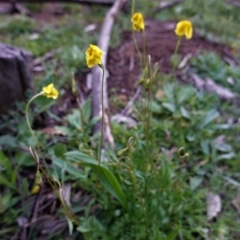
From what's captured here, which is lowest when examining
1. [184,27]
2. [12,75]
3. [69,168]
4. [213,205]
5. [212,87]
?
[213,205]

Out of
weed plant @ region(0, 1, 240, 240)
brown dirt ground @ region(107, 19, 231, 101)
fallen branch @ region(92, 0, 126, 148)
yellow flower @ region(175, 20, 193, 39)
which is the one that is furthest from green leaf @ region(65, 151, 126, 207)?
brown dirt ground @ region(107, 19, 231, 101)

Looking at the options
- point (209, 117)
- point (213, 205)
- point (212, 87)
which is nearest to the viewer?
point (213, 205)

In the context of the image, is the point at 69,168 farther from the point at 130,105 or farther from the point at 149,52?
the point at 149,52

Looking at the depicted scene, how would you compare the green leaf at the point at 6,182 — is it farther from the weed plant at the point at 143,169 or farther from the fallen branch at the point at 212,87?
the fallen branch at the point at 212,87

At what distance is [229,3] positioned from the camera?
3.28 m

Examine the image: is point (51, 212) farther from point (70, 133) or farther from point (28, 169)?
point (70, 133)

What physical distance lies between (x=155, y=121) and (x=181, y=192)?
1.60 feet

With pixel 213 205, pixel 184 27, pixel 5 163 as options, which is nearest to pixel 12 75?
pixel 5 163

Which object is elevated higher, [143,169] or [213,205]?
[143,169]

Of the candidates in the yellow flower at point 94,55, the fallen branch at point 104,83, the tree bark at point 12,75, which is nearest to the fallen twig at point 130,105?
the fallen branch at point 104,83

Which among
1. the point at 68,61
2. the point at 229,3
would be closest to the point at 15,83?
the point at 68,61

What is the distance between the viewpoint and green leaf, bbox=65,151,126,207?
122cm

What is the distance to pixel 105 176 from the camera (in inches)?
51.5

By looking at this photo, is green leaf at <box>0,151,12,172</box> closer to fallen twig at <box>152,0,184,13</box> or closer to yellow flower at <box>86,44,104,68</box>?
yellow flower at <box>86,44,104,68</box>
